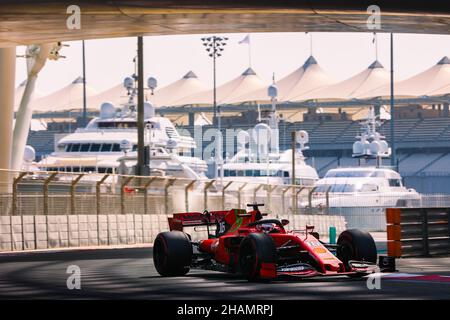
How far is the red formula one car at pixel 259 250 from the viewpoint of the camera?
16125 millimetres

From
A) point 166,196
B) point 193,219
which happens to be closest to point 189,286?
point 193,219

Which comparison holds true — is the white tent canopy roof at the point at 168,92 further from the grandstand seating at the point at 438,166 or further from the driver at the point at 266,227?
the driver at the point at 266,227

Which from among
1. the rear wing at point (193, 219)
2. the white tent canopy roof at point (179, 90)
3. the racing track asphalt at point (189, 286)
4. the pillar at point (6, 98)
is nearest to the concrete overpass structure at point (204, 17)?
the racing track asphalt at point (189, 286)

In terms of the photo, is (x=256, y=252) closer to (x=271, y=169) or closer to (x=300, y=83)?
(x=271, y=169)

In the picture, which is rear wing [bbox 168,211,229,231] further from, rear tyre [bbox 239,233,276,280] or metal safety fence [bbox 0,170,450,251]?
metal safety fence [bbox 0,170,450,251]

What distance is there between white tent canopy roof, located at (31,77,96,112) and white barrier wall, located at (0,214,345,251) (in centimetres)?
13986

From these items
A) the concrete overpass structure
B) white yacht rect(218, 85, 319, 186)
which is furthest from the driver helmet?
white yacht rect(218, 85, 319, 186)

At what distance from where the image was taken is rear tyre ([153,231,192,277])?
57.4 feet

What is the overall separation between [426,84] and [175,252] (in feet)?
446

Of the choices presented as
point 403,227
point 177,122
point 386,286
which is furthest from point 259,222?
point 177,122

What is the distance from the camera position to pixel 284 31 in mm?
31703

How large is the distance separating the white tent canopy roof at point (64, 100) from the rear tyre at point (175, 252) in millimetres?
161446

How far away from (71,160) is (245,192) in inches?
1603

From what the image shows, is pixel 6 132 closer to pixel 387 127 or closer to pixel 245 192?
pixel 245 192
